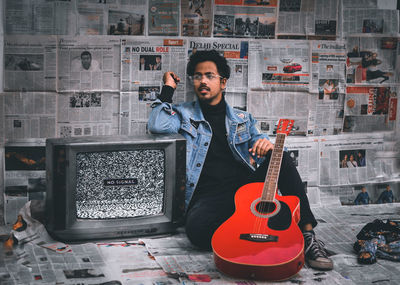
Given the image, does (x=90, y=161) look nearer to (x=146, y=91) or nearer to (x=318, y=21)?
(x=146, y=91)

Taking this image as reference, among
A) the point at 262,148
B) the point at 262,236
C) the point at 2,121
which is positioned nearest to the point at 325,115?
the point at 262,148

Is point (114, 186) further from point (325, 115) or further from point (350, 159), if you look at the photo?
point (350, 159)

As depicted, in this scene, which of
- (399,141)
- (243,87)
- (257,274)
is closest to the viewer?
(257,274)

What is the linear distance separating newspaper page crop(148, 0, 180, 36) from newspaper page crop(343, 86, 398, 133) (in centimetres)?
110

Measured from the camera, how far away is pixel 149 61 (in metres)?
2.42

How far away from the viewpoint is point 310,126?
105 inches

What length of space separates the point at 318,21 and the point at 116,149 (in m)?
1.40

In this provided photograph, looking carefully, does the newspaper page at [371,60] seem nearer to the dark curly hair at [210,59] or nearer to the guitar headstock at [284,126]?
the guitar headstock at [284,126]

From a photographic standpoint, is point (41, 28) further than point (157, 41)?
No

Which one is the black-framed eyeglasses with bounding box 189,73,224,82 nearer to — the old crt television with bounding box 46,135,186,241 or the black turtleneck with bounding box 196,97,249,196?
the black turtleneck with bounding box 196,97,249,196

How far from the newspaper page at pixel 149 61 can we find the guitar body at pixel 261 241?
864mm

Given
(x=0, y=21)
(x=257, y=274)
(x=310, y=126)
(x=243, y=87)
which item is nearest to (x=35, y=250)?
(x=257, y=274)

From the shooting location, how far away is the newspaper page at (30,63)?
2.24 meters

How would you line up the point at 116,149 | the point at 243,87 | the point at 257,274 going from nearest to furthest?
the point at 257,274, the point at 116,149, the point at 243,87
